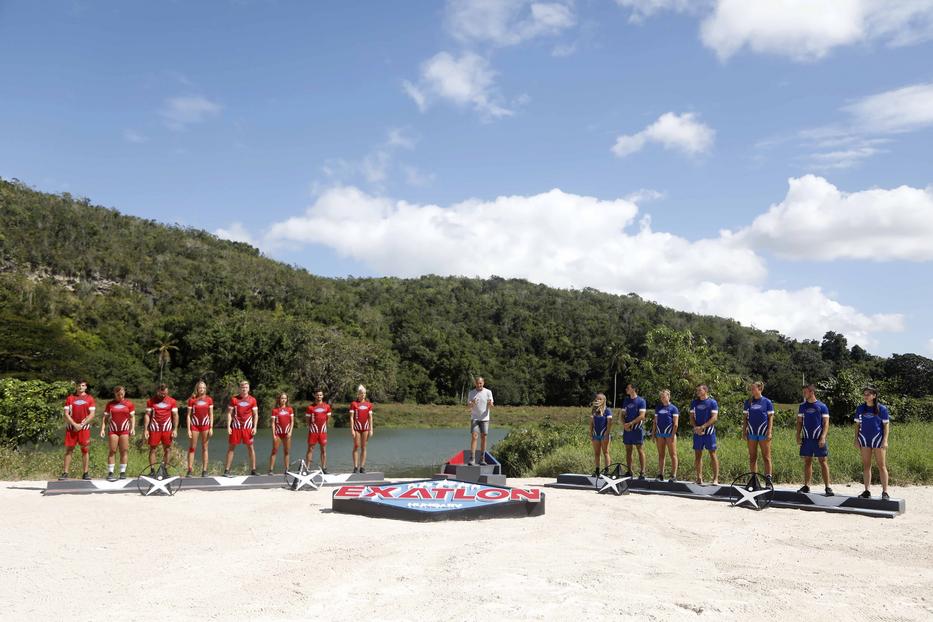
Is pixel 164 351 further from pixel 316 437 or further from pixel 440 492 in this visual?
pixel 440 492

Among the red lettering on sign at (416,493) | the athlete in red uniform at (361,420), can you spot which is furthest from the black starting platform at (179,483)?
the red lettering on sign at (416,493)

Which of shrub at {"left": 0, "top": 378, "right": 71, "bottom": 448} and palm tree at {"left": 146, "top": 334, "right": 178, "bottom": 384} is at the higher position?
palm tree at {"left": 146, "top": 334, "right": 178, "bottom": 384}

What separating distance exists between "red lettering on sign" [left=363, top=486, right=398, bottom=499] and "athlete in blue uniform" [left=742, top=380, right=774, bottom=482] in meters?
6.19

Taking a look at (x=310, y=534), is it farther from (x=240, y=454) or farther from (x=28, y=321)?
(x=28, y=321)

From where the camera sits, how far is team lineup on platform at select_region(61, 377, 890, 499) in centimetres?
1202

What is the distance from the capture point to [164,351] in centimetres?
6650

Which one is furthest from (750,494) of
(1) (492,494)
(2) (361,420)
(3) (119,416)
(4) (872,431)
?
(3) (119,416)

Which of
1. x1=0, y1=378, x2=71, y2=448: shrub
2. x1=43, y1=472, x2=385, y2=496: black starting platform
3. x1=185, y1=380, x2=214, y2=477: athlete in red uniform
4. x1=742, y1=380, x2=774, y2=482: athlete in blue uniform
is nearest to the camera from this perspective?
x1=43, y1=472, x2=385, y2=496: black starting platform

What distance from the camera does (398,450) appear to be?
1462 inches

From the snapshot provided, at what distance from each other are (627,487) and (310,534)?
21.6ft

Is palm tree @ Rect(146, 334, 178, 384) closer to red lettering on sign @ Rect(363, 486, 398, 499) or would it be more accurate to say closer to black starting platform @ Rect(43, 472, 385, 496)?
black starting platform @ Rect(43, 472, 385, 496)

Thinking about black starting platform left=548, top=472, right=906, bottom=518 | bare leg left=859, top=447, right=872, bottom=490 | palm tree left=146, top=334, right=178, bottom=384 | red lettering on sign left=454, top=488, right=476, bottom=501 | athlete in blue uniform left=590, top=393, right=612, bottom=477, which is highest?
palm tree left=146, top=334, right=178, bottom=384

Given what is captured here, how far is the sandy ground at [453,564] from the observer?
6.01 meters

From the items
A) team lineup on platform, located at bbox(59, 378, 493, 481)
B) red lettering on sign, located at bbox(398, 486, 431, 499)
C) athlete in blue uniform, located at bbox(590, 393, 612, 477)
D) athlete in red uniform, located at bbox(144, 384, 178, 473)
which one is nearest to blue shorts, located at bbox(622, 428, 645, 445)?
athlete in blue uniform, located at bbox(590, 393, 612, 477)
